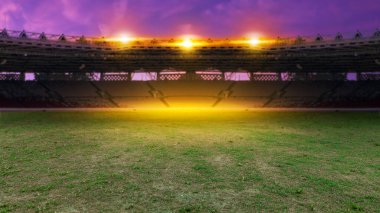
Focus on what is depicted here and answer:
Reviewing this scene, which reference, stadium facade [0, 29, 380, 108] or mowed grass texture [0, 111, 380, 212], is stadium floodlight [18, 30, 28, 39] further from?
mowed grass texture [0, 111, 380, 212]

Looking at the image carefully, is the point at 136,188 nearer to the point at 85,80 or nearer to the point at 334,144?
the point at 334,144

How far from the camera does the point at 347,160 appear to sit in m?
8.41

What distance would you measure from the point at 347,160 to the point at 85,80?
5213cm

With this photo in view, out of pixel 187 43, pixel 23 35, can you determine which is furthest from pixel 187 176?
pixel 23 35

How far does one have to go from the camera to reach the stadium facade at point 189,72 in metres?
38.6

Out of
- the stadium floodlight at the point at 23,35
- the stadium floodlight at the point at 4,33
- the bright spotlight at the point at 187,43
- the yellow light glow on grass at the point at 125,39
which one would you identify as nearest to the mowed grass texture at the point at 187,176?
the stadium floodlight at the point at 4,33

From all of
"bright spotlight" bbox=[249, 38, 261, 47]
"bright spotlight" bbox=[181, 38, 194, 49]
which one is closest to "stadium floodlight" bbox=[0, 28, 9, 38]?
"bright spotlight" bbox=[181, 38, 194, 49]

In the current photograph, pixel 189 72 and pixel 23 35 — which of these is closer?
pixel 23 35

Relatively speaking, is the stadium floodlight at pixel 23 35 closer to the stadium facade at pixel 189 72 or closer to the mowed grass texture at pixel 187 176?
the stadium facade at pixel 189 72

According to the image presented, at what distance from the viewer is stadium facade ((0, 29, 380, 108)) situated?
3862 centimetres

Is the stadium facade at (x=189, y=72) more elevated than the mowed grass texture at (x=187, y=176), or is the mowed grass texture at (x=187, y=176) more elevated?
the stadium facade at (x=189, y=72)

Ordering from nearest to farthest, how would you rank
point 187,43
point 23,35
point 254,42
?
point 23,35 → point 254,42 → point 187,43

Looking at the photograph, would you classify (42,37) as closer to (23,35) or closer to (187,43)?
(23,35)

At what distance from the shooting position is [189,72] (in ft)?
179
